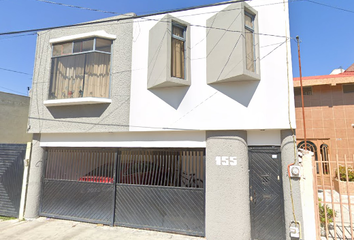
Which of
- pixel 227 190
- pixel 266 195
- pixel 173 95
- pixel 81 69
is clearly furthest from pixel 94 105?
pixel 266 195

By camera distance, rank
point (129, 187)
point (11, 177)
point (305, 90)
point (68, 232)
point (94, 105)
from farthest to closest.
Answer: point (305, 90) → point (11, 177) → point (94, 105) → point (129, 187) → point (68, 232)

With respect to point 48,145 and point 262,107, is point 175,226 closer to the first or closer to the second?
point 262,107

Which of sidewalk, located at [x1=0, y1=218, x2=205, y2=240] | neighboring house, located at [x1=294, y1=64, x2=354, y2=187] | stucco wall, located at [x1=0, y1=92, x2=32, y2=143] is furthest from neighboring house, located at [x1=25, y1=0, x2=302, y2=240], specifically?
neighboring house, located at [x1=294, y1=64, x2=354, y2=187]

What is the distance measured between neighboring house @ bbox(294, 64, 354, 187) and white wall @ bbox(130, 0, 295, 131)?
6319 mm

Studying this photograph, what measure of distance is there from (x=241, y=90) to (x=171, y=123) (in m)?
2.09

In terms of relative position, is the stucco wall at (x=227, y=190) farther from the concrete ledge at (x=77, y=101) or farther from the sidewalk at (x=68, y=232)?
the concrete ledge at (x=77, y=101)

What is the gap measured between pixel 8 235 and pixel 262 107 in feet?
24.7

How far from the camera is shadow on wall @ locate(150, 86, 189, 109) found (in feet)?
18.0

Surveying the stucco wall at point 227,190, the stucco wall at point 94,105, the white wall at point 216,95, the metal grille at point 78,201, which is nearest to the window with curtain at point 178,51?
the white wall at point 216,95

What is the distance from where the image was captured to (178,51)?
18.7ft

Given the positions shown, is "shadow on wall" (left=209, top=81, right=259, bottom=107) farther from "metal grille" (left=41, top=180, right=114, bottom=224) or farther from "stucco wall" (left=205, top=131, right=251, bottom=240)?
"metal grille" (left=41, top=180, right=114, bottom=224)

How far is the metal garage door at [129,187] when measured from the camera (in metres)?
5.40

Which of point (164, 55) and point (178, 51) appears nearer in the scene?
point (164, 55)

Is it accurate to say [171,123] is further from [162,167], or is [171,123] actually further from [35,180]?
[35,180]
